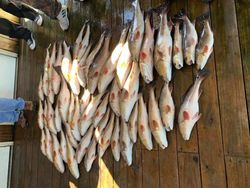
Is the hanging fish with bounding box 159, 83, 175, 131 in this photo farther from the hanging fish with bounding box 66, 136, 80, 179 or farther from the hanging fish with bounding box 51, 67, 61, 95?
the hanging fish with bounding box 51, 67, 61, 95

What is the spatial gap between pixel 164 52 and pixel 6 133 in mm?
2331

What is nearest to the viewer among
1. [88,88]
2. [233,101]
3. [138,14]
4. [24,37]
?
[233,101]

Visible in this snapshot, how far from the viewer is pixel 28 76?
9.30 ft

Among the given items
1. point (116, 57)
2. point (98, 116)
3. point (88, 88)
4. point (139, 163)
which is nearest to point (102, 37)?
point (116, 57)

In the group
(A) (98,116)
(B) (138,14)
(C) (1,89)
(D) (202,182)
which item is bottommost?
(D) (202,182)

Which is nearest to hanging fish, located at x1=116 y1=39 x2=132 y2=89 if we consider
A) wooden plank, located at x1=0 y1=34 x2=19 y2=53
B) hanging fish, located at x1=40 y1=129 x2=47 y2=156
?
hanging fish, located at x1=40 y1=129 x2=47 y2=156

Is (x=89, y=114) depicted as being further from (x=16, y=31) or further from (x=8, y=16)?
(x=8, y=16)

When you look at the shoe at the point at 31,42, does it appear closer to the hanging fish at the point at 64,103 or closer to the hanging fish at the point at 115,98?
the hanging fish at the point at 64,103

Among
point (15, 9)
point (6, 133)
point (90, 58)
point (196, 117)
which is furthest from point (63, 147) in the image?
point (15, 9)

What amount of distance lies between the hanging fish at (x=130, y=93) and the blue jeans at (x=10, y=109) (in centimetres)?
143

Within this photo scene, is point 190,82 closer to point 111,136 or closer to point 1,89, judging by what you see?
point 111,136

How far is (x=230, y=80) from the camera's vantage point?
1324 mm

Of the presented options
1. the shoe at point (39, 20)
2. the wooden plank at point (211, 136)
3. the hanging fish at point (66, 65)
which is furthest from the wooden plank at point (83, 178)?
the shoe at point (39, 20)

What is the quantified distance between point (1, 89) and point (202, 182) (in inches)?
103
